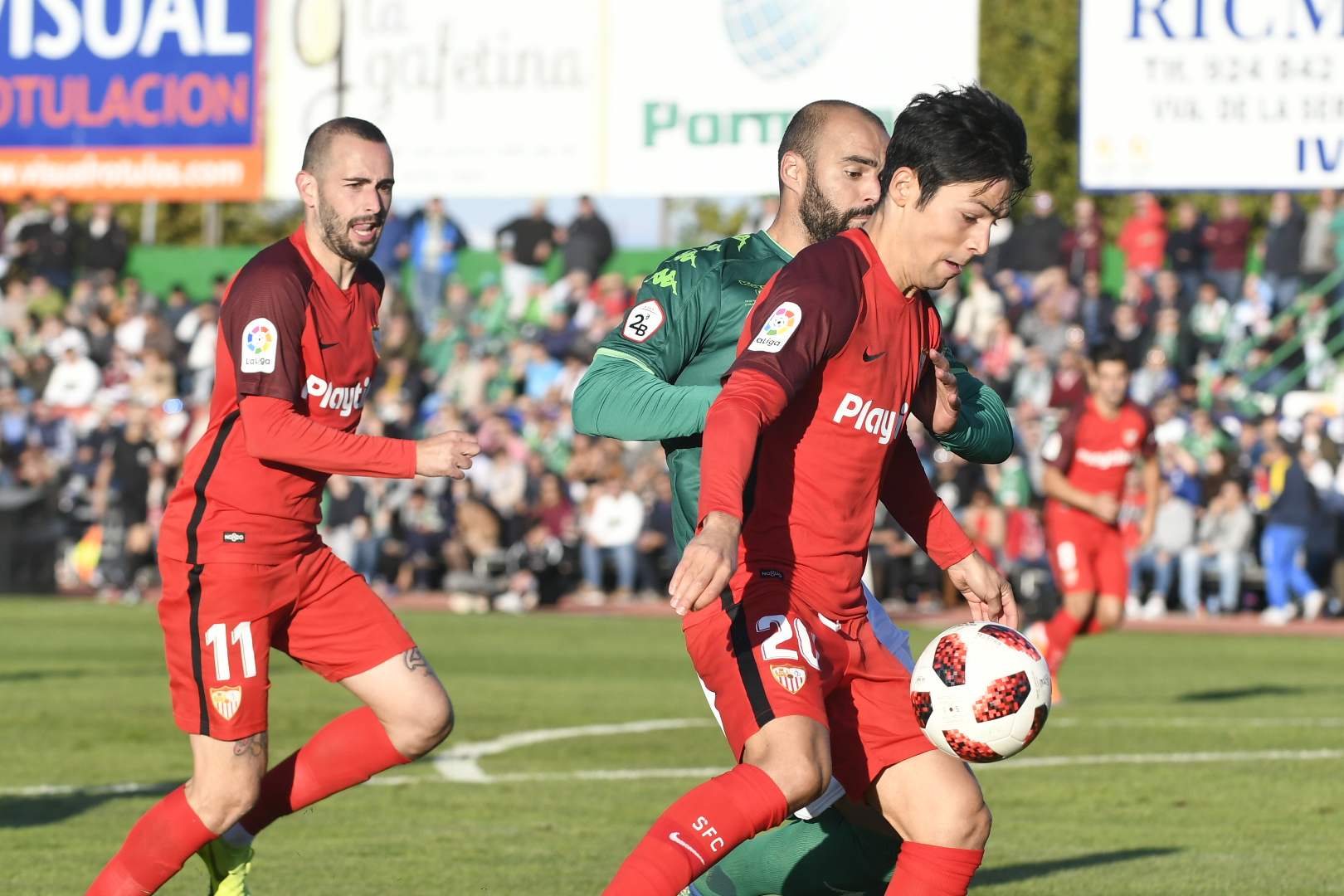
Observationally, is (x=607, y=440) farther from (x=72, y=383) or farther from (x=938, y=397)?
(x=938, y=397)

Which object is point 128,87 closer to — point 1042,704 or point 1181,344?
point 1181,344

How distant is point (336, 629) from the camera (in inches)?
233

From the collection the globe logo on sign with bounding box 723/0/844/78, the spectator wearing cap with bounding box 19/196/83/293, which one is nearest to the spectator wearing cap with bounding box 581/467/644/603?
the globe logo on sign with bounding box 723/0/844/78

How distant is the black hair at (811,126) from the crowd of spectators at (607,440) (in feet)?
47.8

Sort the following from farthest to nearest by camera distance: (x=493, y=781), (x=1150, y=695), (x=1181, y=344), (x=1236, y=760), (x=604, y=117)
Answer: (x=604, y=117) → (x=1181, y=344) → (x=1150, y=695) → (x=1236, y=760) → (x=493, y=781)

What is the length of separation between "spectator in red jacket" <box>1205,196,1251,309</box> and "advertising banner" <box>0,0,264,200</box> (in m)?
14.3

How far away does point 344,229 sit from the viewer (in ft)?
19.5

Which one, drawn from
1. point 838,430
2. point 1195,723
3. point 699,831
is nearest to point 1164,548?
point 1195,723

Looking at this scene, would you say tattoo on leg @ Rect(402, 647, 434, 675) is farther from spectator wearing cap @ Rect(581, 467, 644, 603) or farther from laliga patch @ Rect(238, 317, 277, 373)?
spectator wearing cap @ Rect(581, 467, 644, 603)

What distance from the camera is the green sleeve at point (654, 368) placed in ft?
15.5

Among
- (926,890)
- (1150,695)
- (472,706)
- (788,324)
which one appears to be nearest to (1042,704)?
(926,890)

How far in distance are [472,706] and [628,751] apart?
93.2 inches

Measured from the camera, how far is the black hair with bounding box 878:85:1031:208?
444cm

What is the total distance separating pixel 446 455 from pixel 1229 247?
20.4 meters
